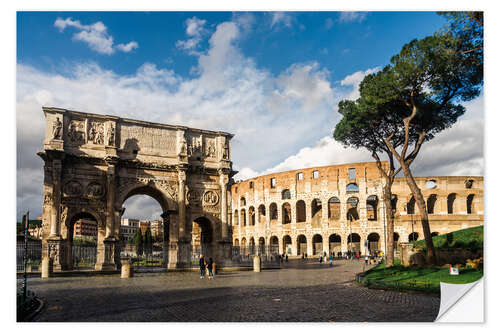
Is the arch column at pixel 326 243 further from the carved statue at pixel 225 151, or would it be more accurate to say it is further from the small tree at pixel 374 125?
the small tree at pixel 374 125

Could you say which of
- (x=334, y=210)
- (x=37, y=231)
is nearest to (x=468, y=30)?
(x=37, y=231)

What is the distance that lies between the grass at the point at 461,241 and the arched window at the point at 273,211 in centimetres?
3199

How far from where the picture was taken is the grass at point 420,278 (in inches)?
453

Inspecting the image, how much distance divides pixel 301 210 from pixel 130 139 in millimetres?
30658

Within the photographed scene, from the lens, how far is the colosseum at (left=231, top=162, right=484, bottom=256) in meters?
42.4

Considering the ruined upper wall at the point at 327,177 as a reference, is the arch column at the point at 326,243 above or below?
below

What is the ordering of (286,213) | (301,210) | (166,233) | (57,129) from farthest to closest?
(286,213) < (301,210) < (166,233) < (57,129)

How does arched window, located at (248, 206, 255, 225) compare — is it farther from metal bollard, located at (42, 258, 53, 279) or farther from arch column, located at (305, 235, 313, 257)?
metal bollard, located at (42, 258, 53, 279)

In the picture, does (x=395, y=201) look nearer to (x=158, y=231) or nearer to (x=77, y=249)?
(x=77, y=249)

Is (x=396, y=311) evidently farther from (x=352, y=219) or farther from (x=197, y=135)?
(x=352, y=219)

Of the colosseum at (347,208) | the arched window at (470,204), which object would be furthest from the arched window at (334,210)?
the arched window at (470,204)

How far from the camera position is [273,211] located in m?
50.9

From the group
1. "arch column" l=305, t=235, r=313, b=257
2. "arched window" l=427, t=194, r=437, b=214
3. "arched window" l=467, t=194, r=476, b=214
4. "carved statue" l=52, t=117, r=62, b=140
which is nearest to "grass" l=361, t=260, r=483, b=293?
"carved statue" l=52, t=117, r=62, b=140

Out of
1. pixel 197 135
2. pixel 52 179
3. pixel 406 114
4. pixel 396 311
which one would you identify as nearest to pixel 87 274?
pixel 52 179
